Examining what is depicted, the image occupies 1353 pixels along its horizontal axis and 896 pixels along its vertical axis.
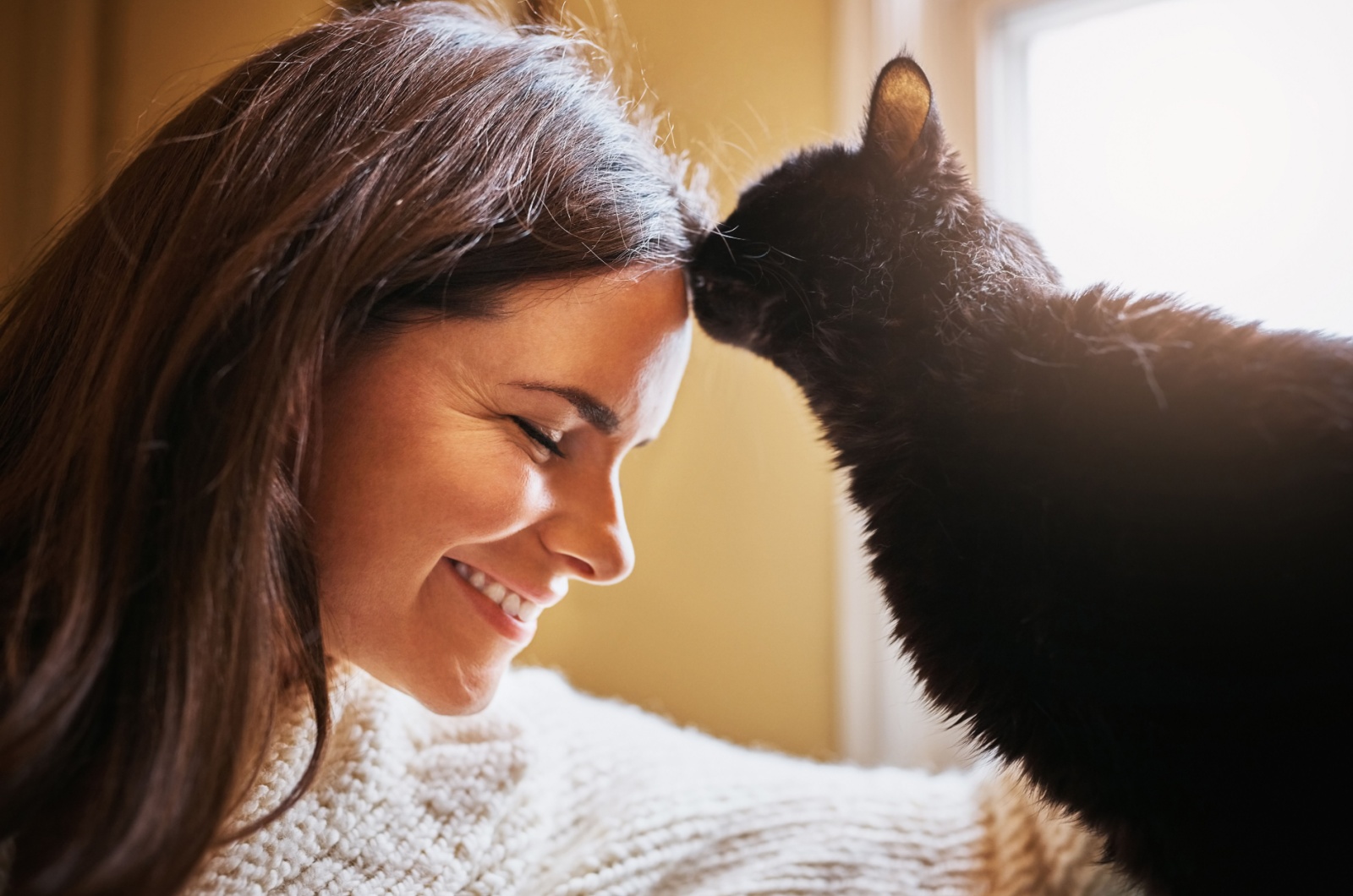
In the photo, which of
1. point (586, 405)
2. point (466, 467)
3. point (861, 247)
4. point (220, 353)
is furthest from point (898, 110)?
point (220, 353)

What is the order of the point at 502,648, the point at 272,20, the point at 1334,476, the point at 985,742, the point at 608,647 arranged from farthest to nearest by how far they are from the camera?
the point at 608,647
the point at 272,20
the point at 502,648
the point at 985,742
the point at 1334,476

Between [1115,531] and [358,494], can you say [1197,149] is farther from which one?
[358,494]

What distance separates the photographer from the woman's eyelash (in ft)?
2.51

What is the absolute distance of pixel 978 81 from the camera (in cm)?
124

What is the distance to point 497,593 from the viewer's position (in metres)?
0.81

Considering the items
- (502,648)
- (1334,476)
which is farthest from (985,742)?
(502,648)

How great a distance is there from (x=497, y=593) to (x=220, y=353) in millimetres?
317

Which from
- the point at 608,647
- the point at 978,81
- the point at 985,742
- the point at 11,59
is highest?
the point at 11,59

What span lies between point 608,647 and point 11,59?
125cm

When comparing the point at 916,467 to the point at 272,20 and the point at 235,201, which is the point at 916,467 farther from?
the point at 272,20

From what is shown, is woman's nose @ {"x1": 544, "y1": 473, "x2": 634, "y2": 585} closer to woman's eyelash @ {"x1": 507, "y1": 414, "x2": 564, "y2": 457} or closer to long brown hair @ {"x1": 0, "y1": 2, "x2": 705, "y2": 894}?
woman's eyelash @ {"x1": 507, "y1": 414, "x2": 564, "y2": 457}

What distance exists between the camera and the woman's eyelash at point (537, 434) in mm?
764

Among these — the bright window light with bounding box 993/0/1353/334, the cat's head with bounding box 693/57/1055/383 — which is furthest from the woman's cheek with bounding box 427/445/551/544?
the bright window light with bounding box 993/0/1353/334

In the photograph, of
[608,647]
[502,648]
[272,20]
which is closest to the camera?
[502,648]
